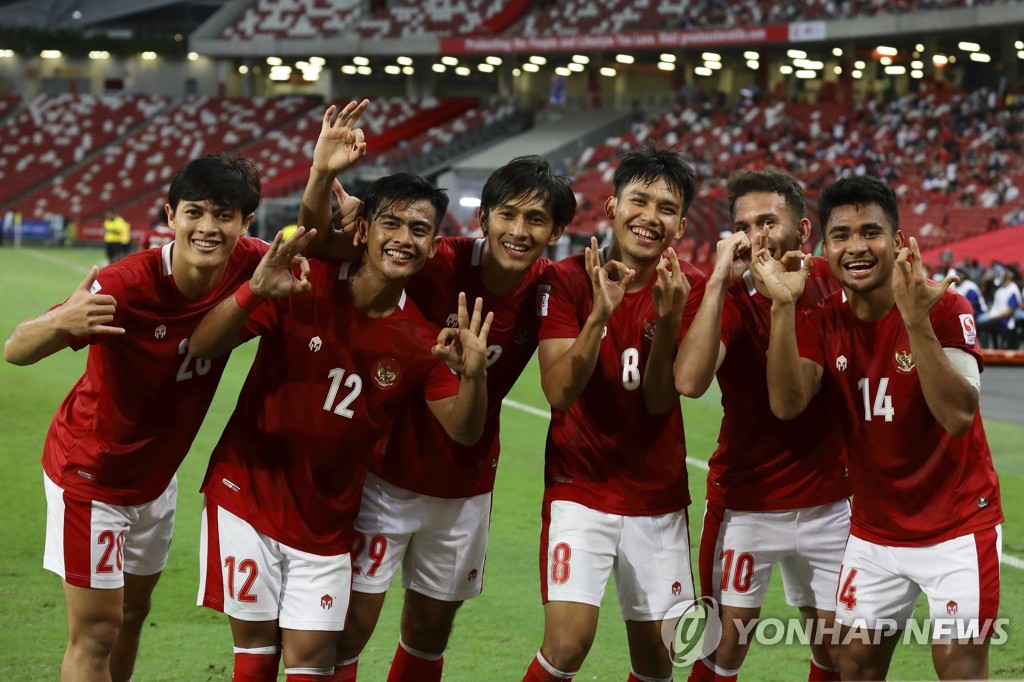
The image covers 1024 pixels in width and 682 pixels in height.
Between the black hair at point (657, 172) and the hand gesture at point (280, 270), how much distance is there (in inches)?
51.3

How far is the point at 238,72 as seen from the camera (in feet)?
206

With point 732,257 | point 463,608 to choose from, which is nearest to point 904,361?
point 732,257

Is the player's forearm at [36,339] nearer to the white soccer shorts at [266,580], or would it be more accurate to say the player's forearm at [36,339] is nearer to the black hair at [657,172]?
the white soccer shorts at [266,580]

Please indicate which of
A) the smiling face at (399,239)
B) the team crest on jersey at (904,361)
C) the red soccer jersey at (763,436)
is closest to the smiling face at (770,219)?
the red soccer jersey at (763,436)

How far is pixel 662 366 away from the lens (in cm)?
474

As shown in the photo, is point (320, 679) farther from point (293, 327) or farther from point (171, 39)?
point (171, 39)

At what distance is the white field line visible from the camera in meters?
8.33

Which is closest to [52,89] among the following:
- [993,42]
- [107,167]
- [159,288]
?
[107,167]

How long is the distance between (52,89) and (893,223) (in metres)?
67.8

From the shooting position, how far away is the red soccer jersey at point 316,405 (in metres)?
4.68

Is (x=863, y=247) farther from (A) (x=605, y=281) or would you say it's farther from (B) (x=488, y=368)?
(B) (x=488, y=368)

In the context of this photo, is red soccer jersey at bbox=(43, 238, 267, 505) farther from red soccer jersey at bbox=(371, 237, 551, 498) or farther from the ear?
the ear

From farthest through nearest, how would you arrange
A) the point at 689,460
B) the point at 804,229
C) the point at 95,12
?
the point at 95,12 < the point at 689,460 < the point at 804,229

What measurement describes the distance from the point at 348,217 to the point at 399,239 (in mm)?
343
